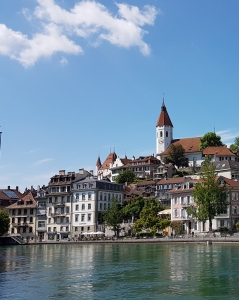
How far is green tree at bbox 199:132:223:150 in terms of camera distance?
150m

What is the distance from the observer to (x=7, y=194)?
13312cm

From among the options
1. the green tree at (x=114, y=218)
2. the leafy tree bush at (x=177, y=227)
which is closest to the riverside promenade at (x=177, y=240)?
the green tree at (x=114, y=218)

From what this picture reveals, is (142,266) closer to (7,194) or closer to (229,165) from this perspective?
(229,165)

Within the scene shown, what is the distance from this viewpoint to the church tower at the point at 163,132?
172000 millimetres

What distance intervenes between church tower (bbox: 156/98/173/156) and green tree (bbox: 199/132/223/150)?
2204cm

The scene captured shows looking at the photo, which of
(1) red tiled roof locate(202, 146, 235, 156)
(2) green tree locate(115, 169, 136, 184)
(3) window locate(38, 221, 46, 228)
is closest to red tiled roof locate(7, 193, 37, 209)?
(3) window locate(38, 221, 46, 228)

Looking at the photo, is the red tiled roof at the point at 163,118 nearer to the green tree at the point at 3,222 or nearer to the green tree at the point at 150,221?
the green tree at the point at 150,221

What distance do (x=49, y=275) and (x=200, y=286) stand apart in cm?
1317

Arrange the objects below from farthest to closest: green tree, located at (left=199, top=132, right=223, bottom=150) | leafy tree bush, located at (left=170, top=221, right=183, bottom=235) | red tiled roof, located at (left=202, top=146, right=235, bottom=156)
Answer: green tree, located at (left=199, top=132, right=223, bottom=150) < red tiled roof, located at (left=202, top=146, right=235, bottom=156) < leafy tree bush, located at (left=170, top=221, right=183, bottom=235)

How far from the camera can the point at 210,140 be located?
151125 millimetres

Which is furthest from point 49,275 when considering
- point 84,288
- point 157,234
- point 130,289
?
point 157,234

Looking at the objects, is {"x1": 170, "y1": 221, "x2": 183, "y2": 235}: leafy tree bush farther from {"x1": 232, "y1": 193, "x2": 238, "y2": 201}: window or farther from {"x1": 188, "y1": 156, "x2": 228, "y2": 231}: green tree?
{"x1": 232, "y1": 193, "x2": 238, "y2": 201}: window

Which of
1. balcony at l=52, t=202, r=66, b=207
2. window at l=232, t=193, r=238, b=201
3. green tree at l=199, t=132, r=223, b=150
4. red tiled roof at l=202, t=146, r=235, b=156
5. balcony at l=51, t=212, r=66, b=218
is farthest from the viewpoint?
green tree at l=199, t=132, r=223, b=150

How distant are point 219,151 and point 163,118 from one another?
43365 millimetres
